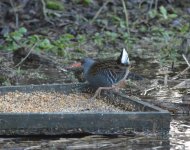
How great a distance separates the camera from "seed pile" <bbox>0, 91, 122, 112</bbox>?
23.5 ft

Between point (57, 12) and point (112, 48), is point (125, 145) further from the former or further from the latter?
point (57, 12)

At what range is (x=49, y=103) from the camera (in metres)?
7.43

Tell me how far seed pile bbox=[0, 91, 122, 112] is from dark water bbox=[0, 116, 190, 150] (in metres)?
0.57

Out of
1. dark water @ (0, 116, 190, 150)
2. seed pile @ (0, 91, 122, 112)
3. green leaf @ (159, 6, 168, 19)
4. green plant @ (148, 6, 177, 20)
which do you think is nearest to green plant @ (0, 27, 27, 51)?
green plant @ (148, 6, 177, 20)

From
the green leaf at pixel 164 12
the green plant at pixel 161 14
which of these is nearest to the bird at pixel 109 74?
the green plant at pixel 161 14

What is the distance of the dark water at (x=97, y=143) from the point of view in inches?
251

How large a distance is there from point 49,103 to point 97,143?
1.10 metres

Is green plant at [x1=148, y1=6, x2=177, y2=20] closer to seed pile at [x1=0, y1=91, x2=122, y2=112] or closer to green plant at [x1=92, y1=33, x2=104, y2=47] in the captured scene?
green plant at [x1=92, y1=33, x2=104, y2=47]

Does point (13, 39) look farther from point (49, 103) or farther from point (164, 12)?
point (49, 103)

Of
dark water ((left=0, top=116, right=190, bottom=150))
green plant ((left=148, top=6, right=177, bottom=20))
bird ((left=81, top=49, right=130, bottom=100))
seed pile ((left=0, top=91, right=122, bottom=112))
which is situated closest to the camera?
dark water ((left=0, top=116, right=190, bottom=150))

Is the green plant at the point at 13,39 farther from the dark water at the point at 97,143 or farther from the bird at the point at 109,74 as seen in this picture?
the dark water at the point at 97,143

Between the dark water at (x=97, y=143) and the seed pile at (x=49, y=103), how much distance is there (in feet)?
1.86

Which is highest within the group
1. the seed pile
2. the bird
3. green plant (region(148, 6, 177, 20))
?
green plant (region(148, 6, 177, 20))

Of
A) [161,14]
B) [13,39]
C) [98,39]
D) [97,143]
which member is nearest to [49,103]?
[97,143]
